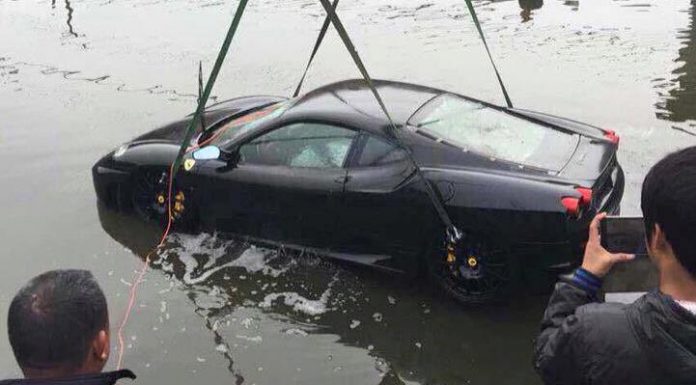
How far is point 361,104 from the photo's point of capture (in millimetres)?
5109

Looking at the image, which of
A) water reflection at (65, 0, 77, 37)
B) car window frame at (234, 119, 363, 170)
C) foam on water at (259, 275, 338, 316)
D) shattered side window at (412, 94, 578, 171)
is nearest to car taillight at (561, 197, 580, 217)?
shattered side window at (412, 94, 578, 171)

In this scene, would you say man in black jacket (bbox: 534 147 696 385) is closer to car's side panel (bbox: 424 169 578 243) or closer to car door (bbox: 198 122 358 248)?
car's side panel (bbox: 424 169 578 243)

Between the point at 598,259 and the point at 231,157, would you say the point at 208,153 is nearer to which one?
the point at 231,157

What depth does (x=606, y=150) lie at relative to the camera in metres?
4.84

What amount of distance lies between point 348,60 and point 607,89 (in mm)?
4696

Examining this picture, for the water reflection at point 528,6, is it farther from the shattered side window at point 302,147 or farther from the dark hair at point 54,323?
the dark hair at point 54,323

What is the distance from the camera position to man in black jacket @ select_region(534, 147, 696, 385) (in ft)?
5.31

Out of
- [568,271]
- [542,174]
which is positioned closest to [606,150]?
[542,174]

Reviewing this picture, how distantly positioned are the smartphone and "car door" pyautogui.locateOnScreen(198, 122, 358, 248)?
263 cm

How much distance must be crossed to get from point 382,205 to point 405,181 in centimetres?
24

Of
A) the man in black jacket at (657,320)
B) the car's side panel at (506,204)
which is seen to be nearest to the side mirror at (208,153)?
the car's side panel at (506,204)

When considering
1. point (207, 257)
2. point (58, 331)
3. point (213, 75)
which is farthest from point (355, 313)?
point (58, 331)

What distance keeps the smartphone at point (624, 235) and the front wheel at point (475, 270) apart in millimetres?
1999

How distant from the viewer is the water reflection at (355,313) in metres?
4.32
